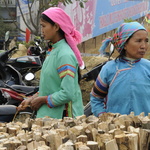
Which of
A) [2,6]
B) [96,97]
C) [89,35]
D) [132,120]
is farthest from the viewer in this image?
[2,6]

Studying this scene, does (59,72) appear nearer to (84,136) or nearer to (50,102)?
(50,102)

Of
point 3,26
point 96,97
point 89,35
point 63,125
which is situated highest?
point 63,125

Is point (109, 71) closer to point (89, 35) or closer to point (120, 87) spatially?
point (120, 87)

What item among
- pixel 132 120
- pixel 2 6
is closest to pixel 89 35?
pixel 132 120

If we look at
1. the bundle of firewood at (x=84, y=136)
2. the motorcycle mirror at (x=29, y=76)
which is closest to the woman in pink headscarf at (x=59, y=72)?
the bundle of firewood at (x=84, y=136)

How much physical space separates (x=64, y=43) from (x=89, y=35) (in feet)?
39.8

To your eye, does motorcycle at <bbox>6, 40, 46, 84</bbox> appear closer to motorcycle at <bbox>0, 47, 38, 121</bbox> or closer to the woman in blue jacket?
motorcycle at <bbox>0, 47, 38, 121</bbox>

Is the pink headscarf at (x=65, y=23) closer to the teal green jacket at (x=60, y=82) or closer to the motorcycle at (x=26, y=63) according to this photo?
the teal green jacket at (x=60, y=82)

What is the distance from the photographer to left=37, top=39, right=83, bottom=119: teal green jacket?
113 inches

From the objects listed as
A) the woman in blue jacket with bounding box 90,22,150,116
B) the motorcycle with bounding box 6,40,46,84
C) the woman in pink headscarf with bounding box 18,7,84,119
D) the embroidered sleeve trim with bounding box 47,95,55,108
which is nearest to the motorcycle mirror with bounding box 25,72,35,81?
the motorcycle with bounding box 6,40,46,84

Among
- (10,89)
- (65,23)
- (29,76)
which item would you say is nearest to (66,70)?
(65,23)

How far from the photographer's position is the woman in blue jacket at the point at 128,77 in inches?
106

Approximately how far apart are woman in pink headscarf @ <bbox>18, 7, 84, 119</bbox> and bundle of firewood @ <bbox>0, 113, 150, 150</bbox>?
80 centimetres

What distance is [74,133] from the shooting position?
181 cm
